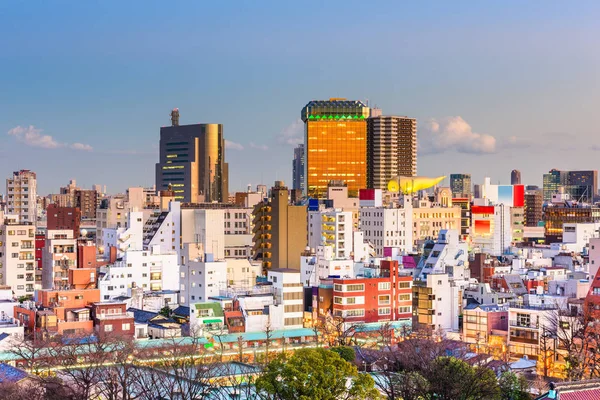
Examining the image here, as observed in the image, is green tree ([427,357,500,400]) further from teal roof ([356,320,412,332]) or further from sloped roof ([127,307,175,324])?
sloped roof ([127,307,175,324])

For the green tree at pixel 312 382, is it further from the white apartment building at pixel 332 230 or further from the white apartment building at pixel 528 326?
the white apartment building at pixel 332 230

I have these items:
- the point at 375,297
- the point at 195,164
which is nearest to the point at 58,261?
the point at 375,297

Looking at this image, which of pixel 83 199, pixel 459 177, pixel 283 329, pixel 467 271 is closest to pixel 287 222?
pixel 467 271

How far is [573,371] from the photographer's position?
38.8 metres

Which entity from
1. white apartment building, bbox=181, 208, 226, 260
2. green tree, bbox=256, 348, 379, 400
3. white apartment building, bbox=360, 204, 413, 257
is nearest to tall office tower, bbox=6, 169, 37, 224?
white apartment building, bbox=181, 208, 226, 260

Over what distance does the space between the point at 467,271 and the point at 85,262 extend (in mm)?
21831

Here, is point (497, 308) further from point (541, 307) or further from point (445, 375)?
point (445, 375)

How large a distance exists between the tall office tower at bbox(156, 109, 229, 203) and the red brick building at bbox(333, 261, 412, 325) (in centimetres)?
9108

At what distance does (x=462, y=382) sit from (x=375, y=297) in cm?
1805

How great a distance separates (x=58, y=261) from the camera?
6028 centimetres

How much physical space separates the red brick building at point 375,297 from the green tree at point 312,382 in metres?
21.5

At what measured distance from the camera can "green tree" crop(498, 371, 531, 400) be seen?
3303 centimetres

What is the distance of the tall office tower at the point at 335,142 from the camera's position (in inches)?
5492

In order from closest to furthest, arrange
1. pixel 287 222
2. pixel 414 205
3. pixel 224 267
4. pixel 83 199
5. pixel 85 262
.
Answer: pixel 224 267, pixel 85 262, pixel 287 222, pixel 414 205, pixel 83 199
